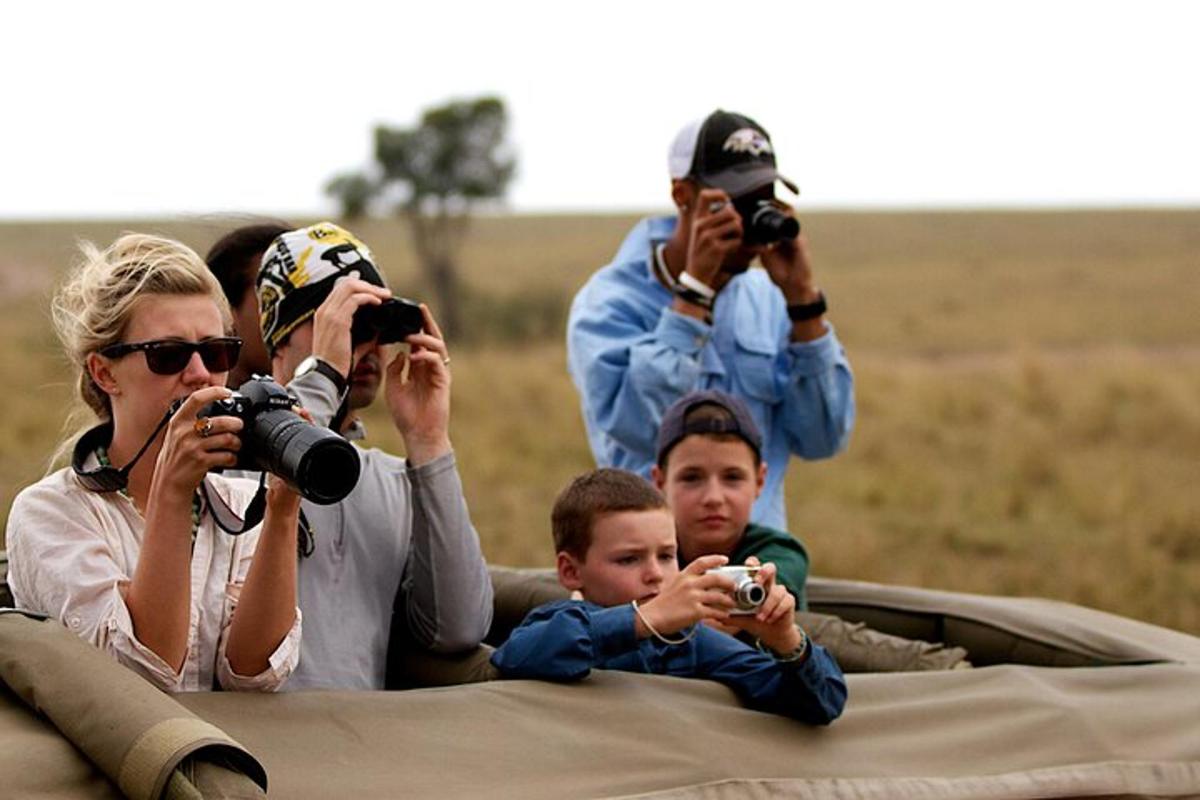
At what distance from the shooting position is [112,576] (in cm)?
297

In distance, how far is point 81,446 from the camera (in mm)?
3088

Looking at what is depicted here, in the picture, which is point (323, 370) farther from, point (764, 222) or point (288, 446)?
point (764, 222)

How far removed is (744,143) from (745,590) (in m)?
1.92

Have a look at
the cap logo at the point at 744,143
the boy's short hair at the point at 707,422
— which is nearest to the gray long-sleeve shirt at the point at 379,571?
the boy's short hair at the point at 707,422

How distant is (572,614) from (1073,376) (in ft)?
43.9

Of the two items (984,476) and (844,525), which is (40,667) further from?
(984,476)

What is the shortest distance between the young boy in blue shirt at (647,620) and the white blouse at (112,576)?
A: 47 centimetres

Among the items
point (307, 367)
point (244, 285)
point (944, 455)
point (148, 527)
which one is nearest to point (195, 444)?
point (148, 527)

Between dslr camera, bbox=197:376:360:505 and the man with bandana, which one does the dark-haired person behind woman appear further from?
dslr camera, bbox=197:376:360:505

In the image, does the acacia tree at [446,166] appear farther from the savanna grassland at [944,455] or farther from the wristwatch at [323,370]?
the wristwatch at [323,370]

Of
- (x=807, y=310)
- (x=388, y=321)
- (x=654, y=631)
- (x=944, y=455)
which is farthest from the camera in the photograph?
(x=944, y=455)

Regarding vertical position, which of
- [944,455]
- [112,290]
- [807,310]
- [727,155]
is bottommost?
[944,455]

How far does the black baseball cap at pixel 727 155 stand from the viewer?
15.3 feet

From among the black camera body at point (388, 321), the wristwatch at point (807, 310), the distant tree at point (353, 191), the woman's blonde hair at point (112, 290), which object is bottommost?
the distant tree at point (353, 191)
